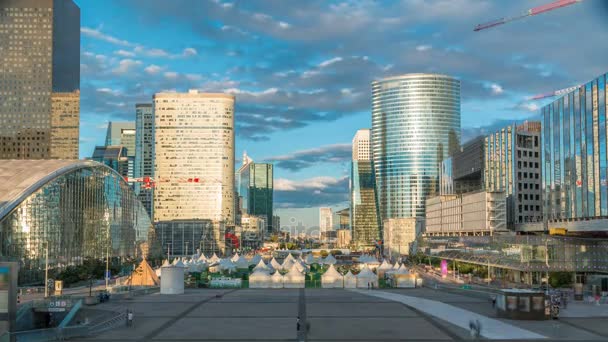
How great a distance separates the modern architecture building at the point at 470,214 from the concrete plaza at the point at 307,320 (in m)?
69.2

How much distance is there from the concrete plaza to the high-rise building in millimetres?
34114

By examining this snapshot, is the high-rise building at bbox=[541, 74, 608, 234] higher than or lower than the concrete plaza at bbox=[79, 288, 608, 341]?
higher

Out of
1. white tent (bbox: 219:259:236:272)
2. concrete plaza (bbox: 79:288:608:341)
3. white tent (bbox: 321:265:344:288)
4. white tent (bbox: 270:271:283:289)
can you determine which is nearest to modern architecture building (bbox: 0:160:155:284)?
white tent (bbox: 219:259:236:272)

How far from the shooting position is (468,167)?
176750 millimetres

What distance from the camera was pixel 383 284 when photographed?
85125mm

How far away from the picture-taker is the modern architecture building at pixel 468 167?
163m

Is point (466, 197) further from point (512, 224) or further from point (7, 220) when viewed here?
point (7, 220)

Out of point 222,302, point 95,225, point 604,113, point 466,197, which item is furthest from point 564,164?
point 95,225

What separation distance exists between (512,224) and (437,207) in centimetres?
4767

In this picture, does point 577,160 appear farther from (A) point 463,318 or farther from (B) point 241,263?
(A) point 463,318

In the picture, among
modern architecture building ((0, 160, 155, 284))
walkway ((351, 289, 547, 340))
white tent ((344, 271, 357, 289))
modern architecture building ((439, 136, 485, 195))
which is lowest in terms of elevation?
white tent ((344, 271, 357, 289))

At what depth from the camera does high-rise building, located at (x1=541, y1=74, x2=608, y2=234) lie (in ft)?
300

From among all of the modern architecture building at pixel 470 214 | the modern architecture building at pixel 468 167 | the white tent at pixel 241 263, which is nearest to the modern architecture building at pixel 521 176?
the modern architecture building at pixel 470 214

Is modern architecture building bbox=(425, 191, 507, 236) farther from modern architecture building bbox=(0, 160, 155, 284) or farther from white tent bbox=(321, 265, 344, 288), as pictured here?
modern architecture building bbox=(0, 160, 155, 284)
